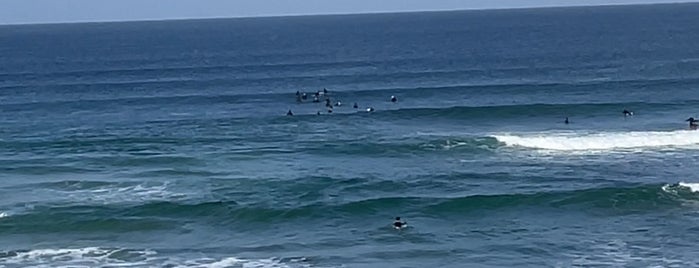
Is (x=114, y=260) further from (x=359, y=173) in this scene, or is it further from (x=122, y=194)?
(x=359, y=173)

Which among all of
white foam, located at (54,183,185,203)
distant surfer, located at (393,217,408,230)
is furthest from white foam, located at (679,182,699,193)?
white foam, located at (54,183,185,203)

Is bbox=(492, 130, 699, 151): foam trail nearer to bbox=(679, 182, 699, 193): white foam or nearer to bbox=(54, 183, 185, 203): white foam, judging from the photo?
bbox=(679, 182, 699, 193): white foam

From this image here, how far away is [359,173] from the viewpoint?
51406mm

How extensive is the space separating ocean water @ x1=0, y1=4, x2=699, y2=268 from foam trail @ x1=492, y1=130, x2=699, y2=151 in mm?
191

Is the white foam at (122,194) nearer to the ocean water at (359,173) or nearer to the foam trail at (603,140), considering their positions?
the ocean water at (359,173)

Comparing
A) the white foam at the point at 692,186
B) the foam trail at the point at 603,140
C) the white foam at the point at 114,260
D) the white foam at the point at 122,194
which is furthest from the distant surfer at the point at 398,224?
the foam trail at the point at 603,140

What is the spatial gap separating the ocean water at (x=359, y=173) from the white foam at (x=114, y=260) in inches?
5.1

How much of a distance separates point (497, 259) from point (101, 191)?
65.1ft

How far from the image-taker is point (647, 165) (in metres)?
50.2

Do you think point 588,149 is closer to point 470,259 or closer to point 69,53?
point 470,259

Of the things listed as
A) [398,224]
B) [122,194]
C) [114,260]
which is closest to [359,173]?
[122,194]

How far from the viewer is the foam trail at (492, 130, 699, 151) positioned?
5578 centimetres

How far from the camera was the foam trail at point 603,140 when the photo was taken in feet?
183

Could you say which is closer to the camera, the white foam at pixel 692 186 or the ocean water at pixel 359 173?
the ocean water at pixel 359 173
